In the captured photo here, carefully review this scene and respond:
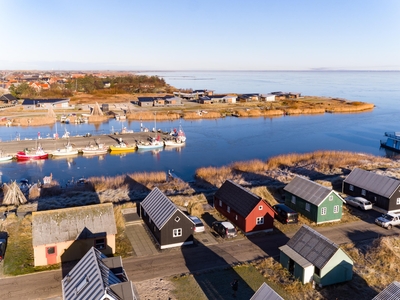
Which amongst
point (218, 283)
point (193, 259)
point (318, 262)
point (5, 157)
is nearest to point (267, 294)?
point (218, 283)

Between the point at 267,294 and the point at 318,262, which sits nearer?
the point at 267,294

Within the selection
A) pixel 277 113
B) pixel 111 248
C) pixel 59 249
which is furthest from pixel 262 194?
pixel 277 113

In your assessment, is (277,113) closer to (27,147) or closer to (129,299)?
(27,147)

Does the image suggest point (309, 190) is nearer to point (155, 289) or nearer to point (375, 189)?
point (375, 189)

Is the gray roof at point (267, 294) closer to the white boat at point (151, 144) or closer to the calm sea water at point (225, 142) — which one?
the calm sea water at point (225, 142)

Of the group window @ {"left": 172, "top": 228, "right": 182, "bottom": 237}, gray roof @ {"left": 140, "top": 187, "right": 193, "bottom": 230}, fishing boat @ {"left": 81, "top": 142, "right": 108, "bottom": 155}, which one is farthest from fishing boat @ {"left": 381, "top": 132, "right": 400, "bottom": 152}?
window @ {"left": 172, "top": 228, "right": 182, "bottom": 237}

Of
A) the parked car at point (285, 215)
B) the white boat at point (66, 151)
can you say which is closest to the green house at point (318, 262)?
the parked car at point (285, 215)
